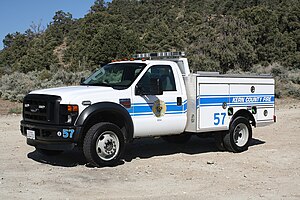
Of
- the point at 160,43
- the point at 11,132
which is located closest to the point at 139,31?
the point at 160,43

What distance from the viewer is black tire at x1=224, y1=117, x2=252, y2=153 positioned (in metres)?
10.4

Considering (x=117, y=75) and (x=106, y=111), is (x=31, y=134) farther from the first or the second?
(x=117, y=75)

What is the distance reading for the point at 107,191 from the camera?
6945 mm

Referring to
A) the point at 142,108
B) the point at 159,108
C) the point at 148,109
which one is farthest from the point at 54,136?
the point at 159,108

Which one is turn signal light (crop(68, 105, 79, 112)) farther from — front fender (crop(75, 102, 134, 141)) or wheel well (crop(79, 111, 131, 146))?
wheel well (crop(79, 111, 131, 146))

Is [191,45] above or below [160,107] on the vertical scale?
above

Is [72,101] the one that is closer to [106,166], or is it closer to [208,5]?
[106,166]

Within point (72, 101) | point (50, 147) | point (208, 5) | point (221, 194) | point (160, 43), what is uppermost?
point (208, 5)

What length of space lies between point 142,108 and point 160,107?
1.41 feet

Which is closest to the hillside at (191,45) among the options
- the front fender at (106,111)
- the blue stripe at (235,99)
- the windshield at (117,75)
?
the blue stripe at (235,99)

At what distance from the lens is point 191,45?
4253 cm

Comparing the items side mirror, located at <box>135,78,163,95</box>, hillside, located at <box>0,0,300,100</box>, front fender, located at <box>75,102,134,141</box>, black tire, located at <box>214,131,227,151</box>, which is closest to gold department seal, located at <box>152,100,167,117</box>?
side mirror, located at <box>135,78,163,95</box>

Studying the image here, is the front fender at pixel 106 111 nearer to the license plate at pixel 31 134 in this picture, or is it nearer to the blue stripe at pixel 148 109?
the blue stripe at pixel 148 109

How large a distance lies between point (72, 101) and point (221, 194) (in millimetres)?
3081
